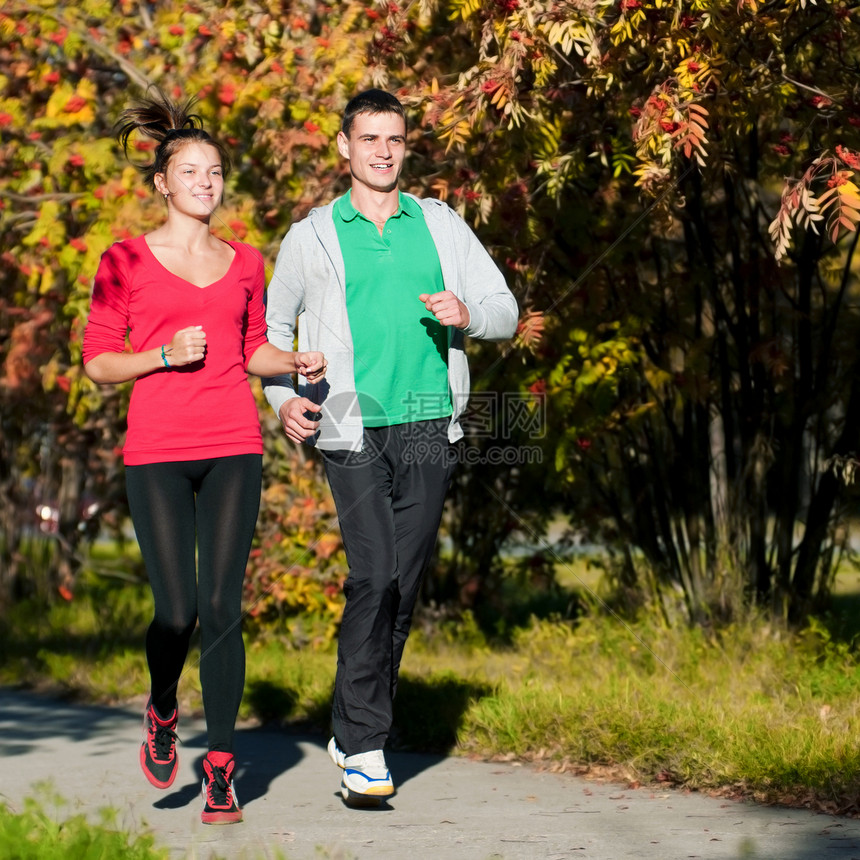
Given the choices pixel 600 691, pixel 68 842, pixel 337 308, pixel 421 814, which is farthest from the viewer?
pixel 600 691

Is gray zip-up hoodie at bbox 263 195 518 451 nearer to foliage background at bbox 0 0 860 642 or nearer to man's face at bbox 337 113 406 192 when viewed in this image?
man's face at bbox 337 113 406 192

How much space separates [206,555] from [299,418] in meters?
0.55

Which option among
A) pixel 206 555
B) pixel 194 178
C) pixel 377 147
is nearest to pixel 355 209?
pixel 377 147

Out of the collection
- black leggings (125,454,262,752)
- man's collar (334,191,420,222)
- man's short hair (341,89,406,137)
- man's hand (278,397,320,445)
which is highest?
man's short hair (341,89,406,137)

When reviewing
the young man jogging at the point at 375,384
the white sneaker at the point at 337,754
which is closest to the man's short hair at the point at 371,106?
the young man jogging at the point at 375,384

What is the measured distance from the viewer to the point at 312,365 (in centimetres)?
436

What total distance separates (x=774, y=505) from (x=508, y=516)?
1.77 m

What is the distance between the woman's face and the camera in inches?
184

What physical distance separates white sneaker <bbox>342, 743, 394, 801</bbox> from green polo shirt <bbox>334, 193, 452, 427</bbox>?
1110 mm

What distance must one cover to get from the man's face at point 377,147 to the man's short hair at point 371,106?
2cm

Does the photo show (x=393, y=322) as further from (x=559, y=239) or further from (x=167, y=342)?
(x=559, y=239)

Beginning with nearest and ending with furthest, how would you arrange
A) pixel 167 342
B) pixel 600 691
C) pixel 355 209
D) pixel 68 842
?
pixel 68 842, pixel 167 342, pixel 355 209, pixel 600 691

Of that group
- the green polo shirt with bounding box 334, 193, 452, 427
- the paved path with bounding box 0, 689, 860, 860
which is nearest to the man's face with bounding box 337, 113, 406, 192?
the green polo shirt with bounding box 334, 193, 452, 427

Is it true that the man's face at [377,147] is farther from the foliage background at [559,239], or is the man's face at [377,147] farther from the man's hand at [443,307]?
the foliage background at [559,239]
